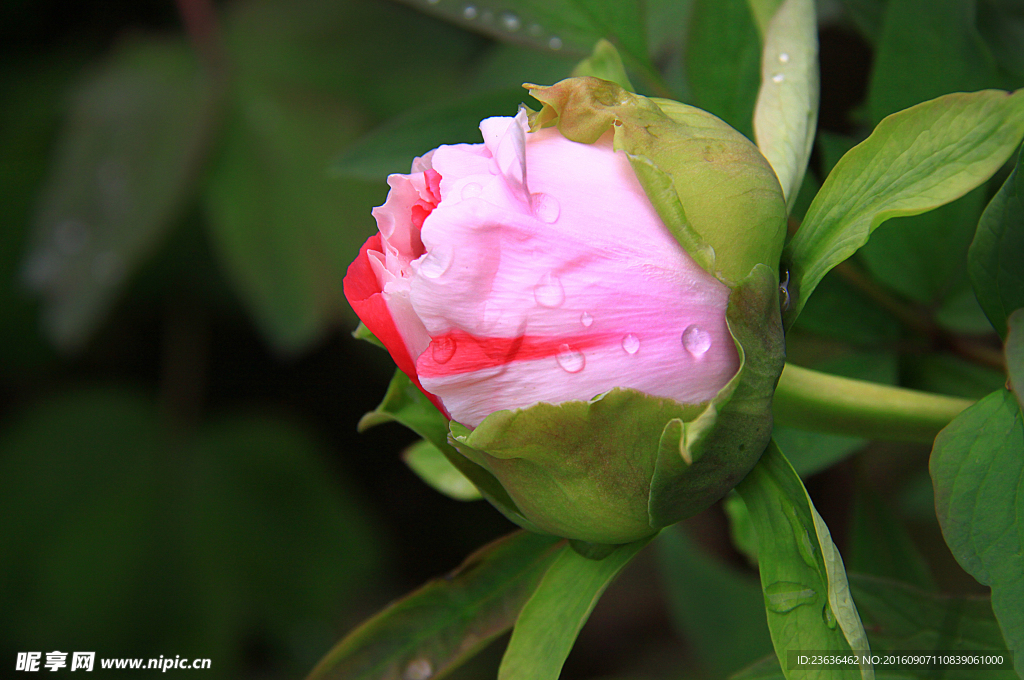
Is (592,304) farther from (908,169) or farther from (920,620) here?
(920,620)

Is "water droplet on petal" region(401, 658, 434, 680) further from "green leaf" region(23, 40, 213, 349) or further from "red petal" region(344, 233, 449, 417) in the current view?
"green leaf" region(23, 40, 213, 349)

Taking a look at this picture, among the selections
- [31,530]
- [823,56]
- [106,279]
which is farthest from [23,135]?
[823,56]

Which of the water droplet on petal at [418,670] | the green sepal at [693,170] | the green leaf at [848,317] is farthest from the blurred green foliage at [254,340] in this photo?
the water droplet on petal at [418,670]

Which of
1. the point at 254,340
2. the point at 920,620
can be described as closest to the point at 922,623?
the point at 920,620

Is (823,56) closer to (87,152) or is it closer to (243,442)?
(87,152)

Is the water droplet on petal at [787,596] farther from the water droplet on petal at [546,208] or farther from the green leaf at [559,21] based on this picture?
the green leaf at [559,21]
